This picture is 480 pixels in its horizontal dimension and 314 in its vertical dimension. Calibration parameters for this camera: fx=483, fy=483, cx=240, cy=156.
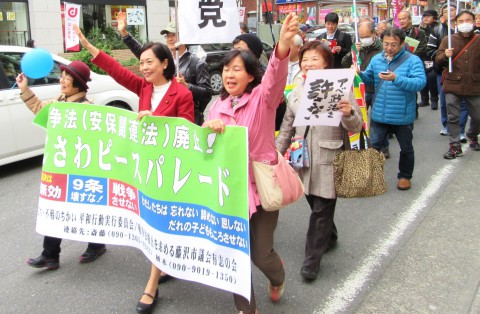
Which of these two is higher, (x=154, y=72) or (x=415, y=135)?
(x=154, y=72)

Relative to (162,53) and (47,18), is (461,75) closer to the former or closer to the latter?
(162,53)

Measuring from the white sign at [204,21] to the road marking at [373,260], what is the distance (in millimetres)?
2045

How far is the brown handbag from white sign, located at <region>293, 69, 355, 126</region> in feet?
1.08

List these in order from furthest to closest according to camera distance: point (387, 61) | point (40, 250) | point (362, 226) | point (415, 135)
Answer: point (415, 135), point (387, 61), point (362, 226), point (40, 250)

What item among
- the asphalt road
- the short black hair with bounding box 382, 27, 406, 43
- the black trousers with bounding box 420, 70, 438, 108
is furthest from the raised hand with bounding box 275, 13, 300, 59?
the black trousers with bounding box 420, 70, 438, 108

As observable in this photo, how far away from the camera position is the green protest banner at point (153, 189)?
250 centimetres

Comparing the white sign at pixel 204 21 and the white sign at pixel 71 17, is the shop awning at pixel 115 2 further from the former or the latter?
the white sign at pixel 204 21

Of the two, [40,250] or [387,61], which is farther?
[387,61]

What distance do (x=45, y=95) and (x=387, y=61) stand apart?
420 centimetres

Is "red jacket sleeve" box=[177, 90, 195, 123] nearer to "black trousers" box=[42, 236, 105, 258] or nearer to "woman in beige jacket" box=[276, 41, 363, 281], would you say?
"woman in beige jacket" box=[276, 41, 363, 281]

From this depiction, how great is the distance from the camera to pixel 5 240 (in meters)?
4.09

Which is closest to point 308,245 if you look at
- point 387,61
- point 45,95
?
point 387,61

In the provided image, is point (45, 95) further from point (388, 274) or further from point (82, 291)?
point (388, 274)

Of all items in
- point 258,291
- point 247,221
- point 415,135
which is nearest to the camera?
point 247,221
